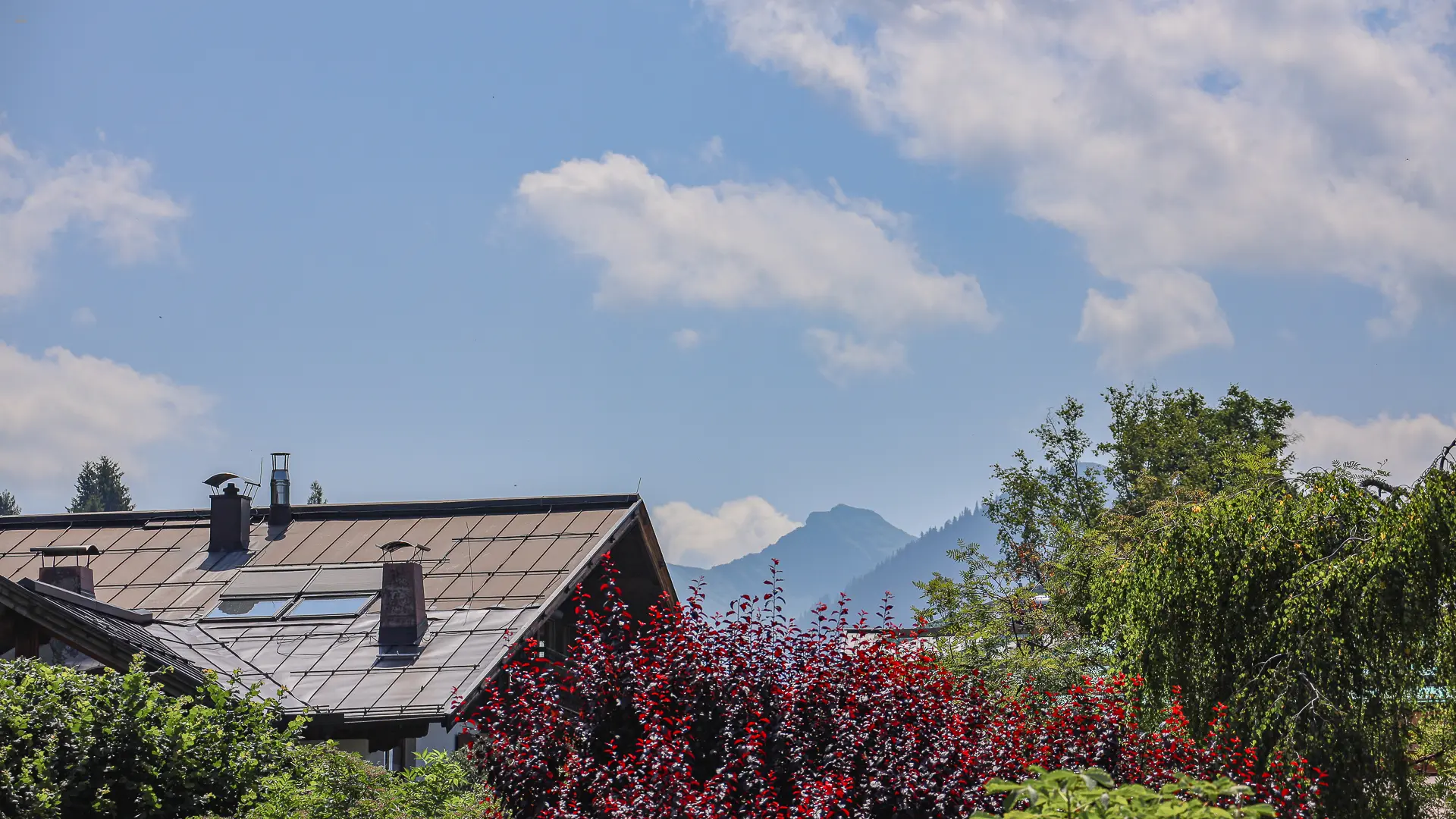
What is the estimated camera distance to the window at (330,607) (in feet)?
62.4

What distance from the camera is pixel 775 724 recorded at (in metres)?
10.0

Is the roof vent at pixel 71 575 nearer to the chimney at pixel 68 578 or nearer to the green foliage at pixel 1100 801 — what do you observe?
the chimney at pixel 68 578

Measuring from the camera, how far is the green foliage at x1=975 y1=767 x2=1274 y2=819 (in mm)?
5277

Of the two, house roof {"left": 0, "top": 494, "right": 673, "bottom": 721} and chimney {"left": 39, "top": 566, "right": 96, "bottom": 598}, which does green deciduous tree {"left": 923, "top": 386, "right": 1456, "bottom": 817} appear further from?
chimney {"left": 39, "top": 566, "right": 96, "bottom": 598}

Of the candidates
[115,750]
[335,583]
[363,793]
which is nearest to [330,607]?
[335,583]

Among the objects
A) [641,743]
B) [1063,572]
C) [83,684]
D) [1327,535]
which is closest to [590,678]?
[641,743]

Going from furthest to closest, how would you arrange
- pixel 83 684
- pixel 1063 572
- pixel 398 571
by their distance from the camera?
pixel 1063 572 → pixel 398 571 → pixel 83 684

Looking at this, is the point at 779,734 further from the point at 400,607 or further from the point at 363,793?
the point at 400,607

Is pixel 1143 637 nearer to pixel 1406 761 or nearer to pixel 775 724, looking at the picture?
pixel 1406 761

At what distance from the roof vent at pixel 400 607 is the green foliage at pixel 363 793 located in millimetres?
5729

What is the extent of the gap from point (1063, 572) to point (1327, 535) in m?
8.01

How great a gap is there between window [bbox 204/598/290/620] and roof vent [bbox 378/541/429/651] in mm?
2403

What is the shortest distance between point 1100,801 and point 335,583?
1679 cm

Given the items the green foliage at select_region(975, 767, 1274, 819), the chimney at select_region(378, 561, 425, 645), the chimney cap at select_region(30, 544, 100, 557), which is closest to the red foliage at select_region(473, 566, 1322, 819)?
the green foliage at select_region(975, 767, 1274, 819)
